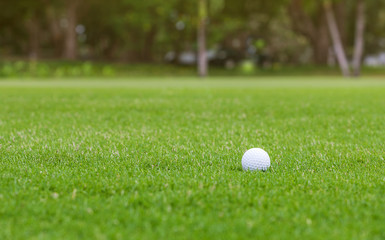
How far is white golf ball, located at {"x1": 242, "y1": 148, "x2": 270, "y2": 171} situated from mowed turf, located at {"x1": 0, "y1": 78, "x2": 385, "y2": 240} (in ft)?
0.31

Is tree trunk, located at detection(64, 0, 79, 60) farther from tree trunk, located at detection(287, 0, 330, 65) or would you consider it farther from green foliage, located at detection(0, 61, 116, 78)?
tree trunk, located at detection(287, 0, 330, 65)

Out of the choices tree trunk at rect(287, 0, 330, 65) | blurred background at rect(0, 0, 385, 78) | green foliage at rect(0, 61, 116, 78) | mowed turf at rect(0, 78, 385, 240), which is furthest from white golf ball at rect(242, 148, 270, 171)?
tree trunk at rect(287, 0, 330, 65)

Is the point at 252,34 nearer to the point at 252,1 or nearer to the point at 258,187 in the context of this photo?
the point at 252,1

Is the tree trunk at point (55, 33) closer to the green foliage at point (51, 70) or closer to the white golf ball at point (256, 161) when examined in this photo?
the green foliage at point (51, 70)

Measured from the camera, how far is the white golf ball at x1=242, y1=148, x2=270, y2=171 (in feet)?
13.1

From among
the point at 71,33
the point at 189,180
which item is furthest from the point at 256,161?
the point at 71,33

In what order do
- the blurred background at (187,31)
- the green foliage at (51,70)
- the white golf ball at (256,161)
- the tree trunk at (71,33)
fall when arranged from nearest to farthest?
1. the white golf ball at (256,161)
2. the green foliage at (51,70)
3. the blurred background at (187,31)
4. the tree trunk at (71,33)

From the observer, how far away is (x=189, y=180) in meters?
3.61

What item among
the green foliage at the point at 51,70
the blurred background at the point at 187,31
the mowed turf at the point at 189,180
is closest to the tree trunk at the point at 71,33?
the blurred background at the point at 187,31

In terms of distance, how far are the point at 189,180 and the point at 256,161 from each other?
74 centimetres

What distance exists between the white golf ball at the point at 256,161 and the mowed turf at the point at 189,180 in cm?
10

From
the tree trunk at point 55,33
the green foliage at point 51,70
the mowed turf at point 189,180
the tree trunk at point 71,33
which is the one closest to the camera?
the mowed turf at point 189,180

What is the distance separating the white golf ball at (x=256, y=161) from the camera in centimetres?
→ 399

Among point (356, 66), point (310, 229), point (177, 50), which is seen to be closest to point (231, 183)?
point (310, 229)
